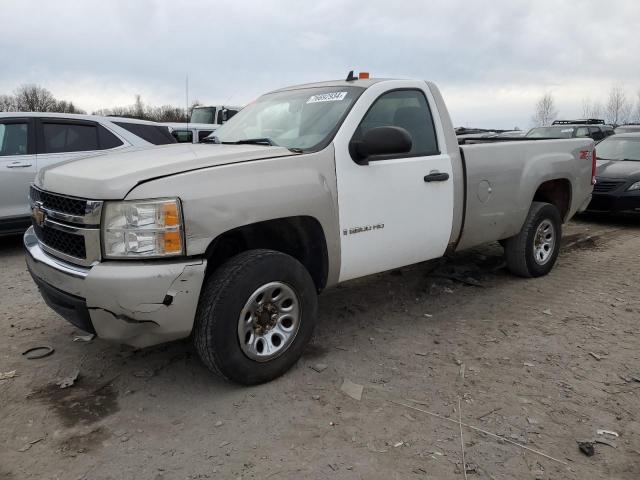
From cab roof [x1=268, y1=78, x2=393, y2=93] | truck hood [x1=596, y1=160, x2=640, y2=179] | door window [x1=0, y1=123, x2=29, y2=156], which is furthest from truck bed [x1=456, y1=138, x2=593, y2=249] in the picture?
door window [x1=0, y1=123, x2=29, y2=156]

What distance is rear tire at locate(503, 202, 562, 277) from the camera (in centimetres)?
522

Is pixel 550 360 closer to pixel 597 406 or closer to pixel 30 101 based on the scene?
pixel 597 406

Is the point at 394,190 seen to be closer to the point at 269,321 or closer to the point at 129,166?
the point at 269,321

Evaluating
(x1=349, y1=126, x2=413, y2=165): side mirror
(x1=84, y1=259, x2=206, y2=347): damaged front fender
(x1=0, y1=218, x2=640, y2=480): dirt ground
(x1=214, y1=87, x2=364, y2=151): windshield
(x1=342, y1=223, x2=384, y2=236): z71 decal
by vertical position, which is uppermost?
(x1=214, y1=87, x2=364, y2=151): windshield

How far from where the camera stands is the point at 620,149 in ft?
32.9

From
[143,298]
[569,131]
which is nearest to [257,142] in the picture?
[143,298]

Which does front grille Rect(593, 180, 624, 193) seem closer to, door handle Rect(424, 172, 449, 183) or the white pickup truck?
the white pickup truck

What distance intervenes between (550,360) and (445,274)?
207cm

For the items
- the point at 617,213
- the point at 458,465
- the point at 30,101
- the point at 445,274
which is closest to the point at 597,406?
the point at 458,465

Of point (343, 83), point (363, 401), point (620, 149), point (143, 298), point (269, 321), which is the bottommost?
point (363, 401)

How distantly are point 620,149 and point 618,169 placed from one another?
130cm

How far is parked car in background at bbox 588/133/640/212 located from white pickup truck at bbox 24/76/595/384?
4.89m

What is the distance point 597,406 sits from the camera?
3029mm

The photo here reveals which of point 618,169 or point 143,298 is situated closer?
point 143,298
